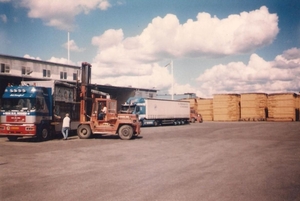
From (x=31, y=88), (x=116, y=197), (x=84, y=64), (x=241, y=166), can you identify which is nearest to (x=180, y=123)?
(x=84, y=64)

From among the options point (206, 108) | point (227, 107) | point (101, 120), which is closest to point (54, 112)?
point (101, 120)

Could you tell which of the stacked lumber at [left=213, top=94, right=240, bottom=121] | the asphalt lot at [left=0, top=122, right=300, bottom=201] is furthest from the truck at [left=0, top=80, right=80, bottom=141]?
the stacked lumber at [left=213, top=94, right=240, bottom=121]

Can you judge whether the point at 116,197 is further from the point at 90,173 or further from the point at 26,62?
the point at 26,62

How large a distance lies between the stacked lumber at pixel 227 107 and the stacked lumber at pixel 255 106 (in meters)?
1.35

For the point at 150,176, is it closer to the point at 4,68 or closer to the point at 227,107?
the point at 227,107

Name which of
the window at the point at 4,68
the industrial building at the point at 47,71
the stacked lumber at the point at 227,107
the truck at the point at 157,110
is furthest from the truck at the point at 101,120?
the stacked lumber at the point at 227,107

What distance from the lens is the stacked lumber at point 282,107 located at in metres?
39.9

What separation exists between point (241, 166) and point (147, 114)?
21.6m

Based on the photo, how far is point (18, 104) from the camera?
16109 millimetres

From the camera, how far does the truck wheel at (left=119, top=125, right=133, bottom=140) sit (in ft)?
58.4

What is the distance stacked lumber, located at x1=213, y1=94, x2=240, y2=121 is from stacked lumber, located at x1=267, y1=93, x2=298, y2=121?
498 centimetres

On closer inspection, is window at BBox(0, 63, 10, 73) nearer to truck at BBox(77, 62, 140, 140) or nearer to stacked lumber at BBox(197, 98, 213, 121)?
truck at BBox(77, 62, 140, 140)

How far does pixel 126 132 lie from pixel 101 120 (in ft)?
6.34

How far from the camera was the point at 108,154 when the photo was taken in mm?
11727
